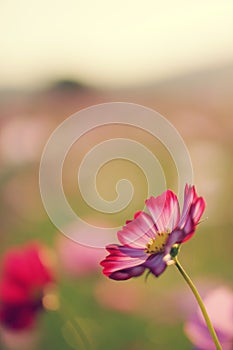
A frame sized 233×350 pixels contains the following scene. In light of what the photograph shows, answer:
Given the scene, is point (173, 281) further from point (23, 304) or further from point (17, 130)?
point (17, 130)

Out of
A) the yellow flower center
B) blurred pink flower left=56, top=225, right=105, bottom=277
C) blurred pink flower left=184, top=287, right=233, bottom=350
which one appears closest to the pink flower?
the yellow flower center

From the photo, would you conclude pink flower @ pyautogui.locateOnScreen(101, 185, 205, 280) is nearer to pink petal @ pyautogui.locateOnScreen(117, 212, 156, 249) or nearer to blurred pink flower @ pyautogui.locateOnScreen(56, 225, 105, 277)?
pink petal @ pyautogui.locateOnScreen(117, 212, 156, 249)

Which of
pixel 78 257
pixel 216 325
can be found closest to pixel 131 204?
pixel 78 257

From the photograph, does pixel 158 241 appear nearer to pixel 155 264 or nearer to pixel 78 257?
pixel 155 264

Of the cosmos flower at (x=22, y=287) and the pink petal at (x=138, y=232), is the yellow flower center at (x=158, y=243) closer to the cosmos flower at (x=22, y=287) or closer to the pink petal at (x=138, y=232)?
the pink petal at (x=138, y=232)

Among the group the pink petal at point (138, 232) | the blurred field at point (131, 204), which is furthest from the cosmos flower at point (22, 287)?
the pink petal at point (138, 232)

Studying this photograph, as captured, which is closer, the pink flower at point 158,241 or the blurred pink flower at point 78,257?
the pink flower at point 158,241

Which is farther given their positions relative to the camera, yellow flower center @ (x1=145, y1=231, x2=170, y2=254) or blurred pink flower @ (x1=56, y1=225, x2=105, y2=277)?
blurred pink flower @ (x1=56, y1=225, x2=105, y2=277)

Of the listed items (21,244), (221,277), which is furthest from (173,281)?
(21,244)
